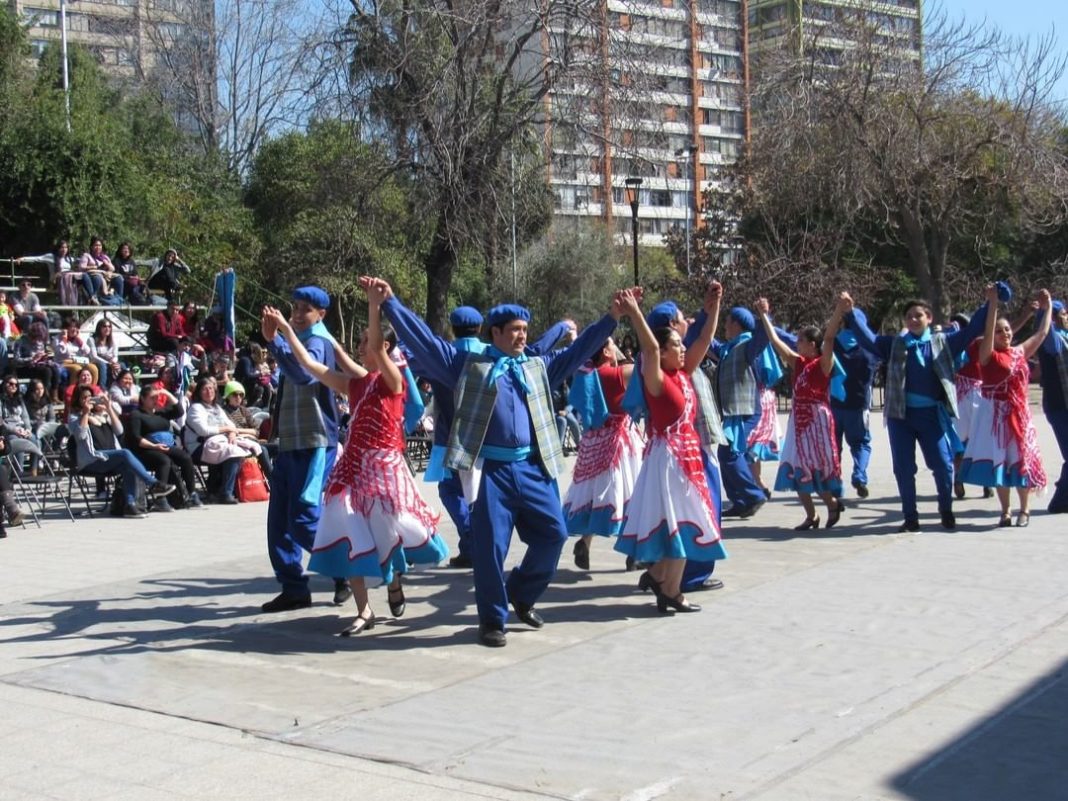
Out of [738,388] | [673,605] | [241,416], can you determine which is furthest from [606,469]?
[241,416]

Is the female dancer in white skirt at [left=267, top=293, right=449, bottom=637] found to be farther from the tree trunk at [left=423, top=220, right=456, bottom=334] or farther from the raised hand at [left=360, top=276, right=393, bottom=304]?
the tree trunk at [left=423, top=220, right=456, bottom=334]

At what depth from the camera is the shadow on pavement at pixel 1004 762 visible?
4.62 metres

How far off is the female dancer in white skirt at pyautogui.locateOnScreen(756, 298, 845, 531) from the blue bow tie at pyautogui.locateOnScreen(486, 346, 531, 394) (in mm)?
3813

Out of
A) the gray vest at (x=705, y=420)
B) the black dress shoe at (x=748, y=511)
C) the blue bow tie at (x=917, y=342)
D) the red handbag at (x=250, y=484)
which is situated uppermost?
the blue bow tie at (x=917, y=342)

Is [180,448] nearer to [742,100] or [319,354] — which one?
[319,354]

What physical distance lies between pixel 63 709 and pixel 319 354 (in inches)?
105

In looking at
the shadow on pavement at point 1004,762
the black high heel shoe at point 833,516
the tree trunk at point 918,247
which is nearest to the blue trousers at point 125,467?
the black high heel shoe at point 833,516

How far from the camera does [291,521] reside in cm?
804

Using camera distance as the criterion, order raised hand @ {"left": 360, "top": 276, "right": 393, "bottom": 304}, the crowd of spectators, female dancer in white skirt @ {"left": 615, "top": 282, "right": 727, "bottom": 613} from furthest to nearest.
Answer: the crowd of spectators
female dancer in white skirt @ {"left": 615, "top": 282, "right": 727, "bottom": 613}
raised hand @ {"left": 360, "top": 276, "right": 393, "bottom": 304}

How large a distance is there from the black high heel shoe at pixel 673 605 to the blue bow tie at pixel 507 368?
1560mm

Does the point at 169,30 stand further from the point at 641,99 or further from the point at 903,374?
the point at 903,374

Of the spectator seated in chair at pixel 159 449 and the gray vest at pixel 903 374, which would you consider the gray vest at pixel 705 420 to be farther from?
the spectator seated in chair at pixel 159 449

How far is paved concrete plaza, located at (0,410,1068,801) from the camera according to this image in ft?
16.0

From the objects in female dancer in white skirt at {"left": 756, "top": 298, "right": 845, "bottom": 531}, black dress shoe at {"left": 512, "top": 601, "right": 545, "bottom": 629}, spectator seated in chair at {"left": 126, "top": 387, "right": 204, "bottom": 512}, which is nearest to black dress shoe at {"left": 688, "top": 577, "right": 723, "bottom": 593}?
black dress shoe at {"left": 512, "top": 601, "right": 545, "bottom": 629}
